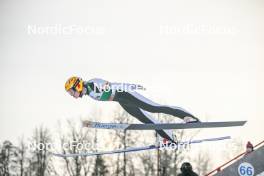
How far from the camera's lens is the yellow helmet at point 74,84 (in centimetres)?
1204

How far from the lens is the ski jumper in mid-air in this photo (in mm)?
12039

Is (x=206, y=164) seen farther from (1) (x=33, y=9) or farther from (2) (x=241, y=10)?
(1) (x=33, y=9)

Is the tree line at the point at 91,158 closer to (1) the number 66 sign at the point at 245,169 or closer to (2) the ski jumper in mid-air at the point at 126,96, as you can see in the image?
(2) the ski jumper in mid-air at the point at 126,96

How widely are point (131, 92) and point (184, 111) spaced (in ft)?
5.74

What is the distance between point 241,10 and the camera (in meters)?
11.6

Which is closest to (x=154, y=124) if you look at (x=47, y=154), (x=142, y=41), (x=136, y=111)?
(x=136, y=111)
